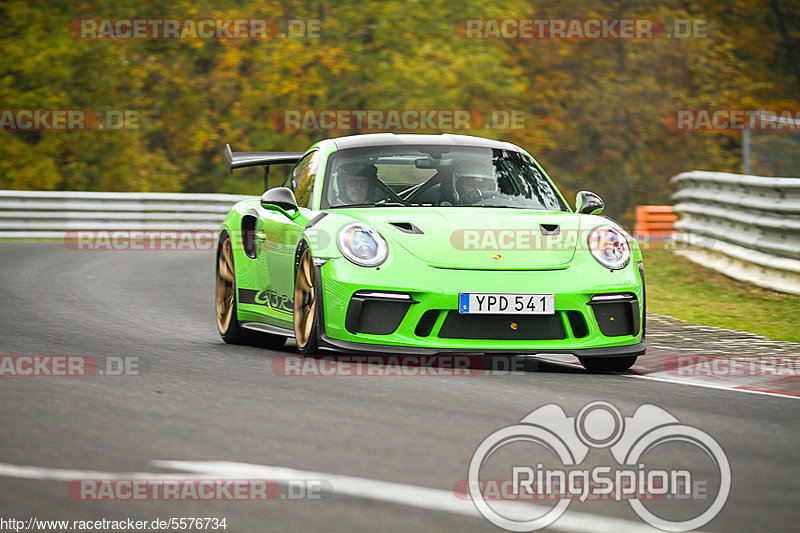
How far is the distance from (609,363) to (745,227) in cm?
727

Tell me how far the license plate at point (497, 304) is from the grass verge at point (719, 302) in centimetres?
301

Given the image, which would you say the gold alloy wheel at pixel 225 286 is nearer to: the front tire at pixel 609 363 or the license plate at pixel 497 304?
the license plate at pixel 497 304

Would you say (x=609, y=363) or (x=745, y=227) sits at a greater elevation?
(x=745, y=227)

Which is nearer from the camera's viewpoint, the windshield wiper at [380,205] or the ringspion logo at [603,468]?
the ringspion logo at [603,468]

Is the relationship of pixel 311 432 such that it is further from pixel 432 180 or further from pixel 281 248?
pixel 432 180

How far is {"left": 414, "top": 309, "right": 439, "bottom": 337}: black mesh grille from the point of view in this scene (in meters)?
7.55

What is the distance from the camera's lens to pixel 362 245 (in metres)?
7.78

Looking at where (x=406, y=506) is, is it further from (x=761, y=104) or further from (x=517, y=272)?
(x=761, y=104)

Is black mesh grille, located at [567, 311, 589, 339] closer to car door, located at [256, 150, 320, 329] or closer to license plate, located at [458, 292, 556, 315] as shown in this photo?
license plate, located at [458, 292, 556, 315]

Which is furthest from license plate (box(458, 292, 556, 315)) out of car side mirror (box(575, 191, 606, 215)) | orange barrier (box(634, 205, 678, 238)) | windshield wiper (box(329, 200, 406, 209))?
orange barrier (box(634, 205, 678, 238))

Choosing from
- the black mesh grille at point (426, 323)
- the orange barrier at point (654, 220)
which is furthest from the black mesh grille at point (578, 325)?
the orange barrier at point (654, 220)

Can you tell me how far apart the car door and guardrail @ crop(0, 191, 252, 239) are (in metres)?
16.2

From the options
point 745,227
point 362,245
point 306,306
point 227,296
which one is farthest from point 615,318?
point 745,227

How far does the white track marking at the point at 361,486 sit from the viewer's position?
4.19 meters
